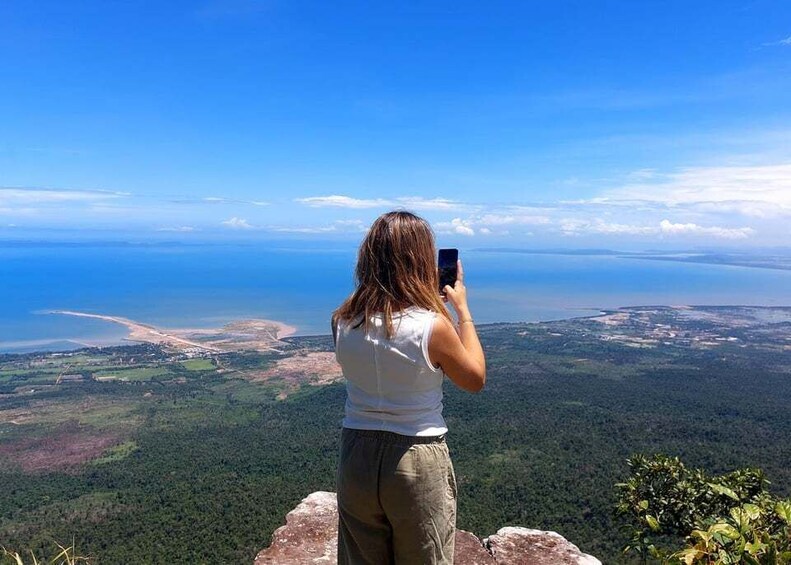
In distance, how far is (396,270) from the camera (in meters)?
1.89

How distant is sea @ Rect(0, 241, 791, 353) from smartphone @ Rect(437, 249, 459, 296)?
71035 mm

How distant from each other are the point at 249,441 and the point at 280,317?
56.3 meters

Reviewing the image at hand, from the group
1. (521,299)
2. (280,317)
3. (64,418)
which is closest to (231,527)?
(64,418)

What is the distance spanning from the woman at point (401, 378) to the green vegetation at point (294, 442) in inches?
435

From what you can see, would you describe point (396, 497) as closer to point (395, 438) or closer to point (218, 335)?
point (395, 438)

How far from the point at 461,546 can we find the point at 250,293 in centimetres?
11924

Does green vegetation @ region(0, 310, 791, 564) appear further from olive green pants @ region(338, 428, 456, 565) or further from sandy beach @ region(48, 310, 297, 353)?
olive green pants @ region(338, 428, 456, 565)

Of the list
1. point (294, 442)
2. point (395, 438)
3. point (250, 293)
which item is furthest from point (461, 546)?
point (250, 293)

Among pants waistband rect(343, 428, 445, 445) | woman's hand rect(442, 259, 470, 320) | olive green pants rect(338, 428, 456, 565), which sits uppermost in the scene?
woman's hand rect(442, 259, 470, 320)

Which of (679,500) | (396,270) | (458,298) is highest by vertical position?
(396,270)

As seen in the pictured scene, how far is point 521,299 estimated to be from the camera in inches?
4439

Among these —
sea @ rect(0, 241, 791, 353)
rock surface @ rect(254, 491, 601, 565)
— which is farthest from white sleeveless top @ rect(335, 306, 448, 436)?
sea @ rect(0, 241, 791, 353)

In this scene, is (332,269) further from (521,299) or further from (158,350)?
(158,350)

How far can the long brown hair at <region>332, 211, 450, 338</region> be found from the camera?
1879 mm
